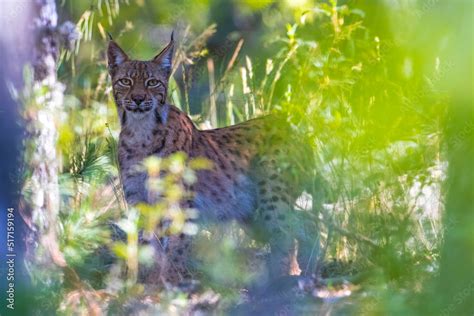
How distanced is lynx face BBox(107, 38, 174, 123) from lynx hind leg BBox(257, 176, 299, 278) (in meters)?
1.09

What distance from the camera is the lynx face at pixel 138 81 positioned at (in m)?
5.58

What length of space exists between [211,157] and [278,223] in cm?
74

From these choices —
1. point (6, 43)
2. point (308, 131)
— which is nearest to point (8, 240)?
point (6, 43)

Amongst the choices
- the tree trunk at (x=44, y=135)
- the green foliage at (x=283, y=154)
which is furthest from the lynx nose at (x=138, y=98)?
the tree trunk at (x=44, y=135)

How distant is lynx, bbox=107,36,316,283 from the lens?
564 centimetres

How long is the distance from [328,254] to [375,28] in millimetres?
3926

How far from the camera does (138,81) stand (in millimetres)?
5582

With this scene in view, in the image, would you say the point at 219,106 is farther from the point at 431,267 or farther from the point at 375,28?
the point at 375,28

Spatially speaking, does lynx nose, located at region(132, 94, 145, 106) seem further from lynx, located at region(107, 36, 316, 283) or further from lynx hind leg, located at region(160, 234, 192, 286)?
lynx hind leg, located at region(160, 234, 192, 286)

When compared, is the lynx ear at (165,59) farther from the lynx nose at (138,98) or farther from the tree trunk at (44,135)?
the tree trunk at (44,135)

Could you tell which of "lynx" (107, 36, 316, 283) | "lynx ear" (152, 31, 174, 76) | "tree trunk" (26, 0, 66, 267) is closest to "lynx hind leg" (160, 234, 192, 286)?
"lynx" (107, 36, 316, 283)

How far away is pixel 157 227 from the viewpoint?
556cm

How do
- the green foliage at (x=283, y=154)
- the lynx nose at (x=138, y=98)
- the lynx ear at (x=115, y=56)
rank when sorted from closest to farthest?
1. the green foliage at (x=283, y=154)
2. the lynx nose at (x=138, y=98)
3. the lynx ear at (x=115, y=56)

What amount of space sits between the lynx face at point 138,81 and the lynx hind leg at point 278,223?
42.9 inches
